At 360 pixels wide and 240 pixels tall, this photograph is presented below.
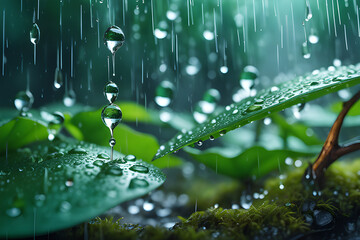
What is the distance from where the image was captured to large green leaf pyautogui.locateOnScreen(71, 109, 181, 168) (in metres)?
0.86

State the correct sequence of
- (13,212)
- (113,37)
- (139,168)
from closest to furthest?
(13,212) < (139,168) < (113,37)

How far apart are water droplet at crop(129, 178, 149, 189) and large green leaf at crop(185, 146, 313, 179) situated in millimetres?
386

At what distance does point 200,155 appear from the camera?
2.64ft

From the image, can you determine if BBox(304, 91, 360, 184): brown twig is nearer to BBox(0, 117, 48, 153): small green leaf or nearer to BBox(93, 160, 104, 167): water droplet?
BBox(93, 160, 104, 167): water droplet

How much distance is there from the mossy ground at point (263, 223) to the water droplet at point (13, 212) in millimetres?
124

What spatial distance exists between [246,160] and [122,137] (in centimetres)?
39

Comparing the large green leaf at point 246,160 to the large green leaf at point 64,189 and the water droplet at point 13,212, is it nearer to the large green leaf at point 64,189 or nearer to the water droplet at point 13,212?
the large green leaf at point 64,189

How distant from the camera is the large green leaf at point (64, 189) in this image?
35 cm

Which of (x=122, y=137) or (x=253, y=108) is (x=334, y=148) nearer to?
(x=253, y=108)

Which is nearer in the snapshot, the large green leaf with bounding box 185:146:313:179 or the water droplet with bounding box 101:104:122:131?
the water droplet with bounding box 101:104:122:131

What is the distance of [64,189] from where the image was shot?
1.31 ft

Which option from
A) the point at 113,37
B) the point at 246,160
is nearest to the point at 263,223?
the point at 246,160

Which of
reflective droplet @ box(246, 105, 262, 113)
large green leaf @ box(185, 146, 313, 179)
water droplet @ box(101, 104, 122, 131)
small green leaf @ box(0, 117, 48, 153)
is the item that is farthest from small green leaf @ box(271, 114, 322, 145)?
small green leaf @ box(0, 117, 48, 153)

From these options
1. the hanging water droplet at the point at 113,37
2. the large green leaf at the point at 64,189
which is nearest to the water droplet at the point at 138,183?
the large green leaf at the point at 64,189
